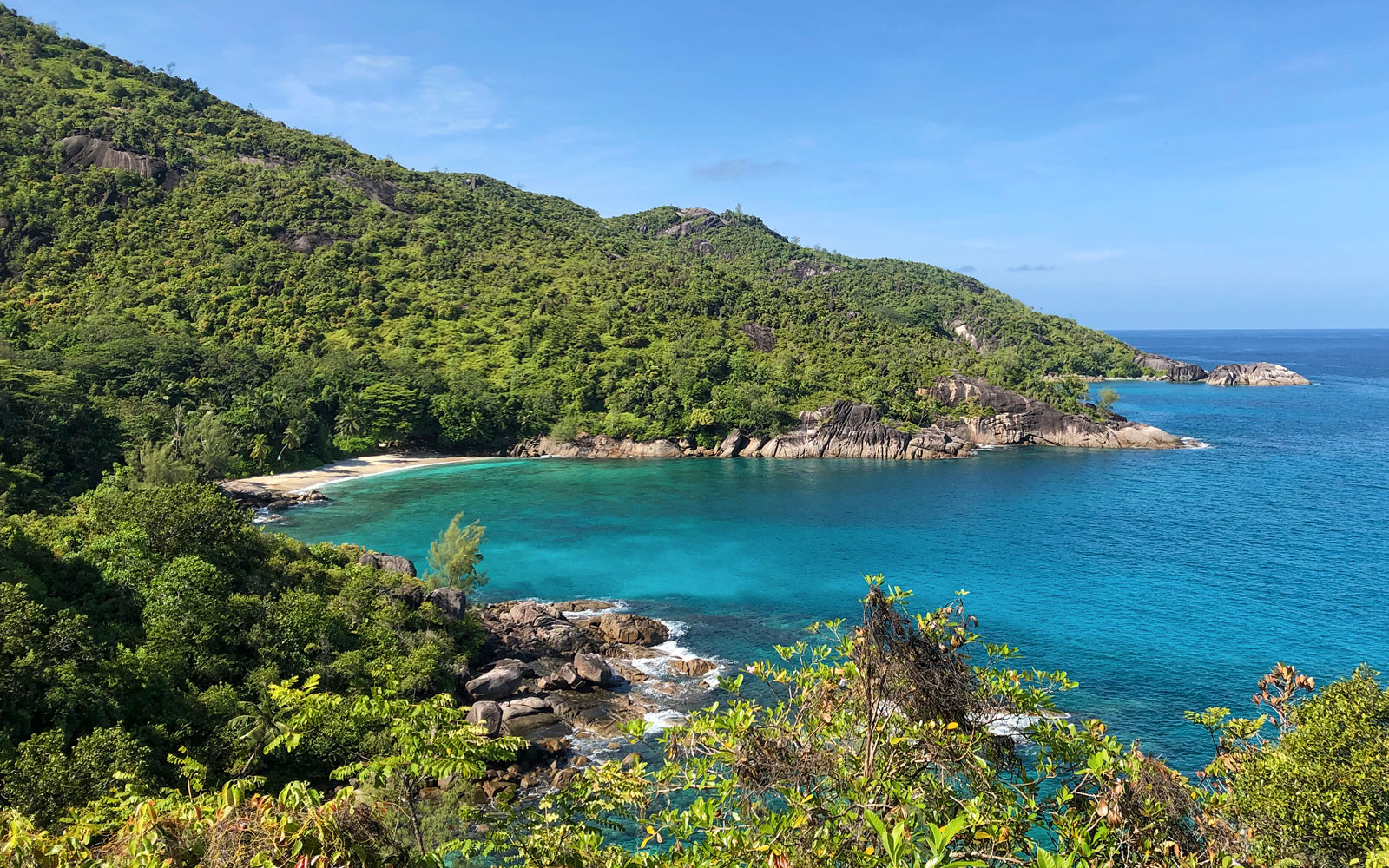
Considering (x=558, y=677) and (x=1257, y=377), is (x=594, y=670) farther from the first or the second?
(x=1257, y=377)

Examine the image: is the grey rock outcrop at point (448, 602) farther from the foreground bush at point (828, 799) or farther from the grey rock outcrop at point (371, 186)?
the grey rock outcrop at point (371, 186)

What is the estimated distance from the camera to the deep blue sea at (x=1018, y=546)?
32875 mm

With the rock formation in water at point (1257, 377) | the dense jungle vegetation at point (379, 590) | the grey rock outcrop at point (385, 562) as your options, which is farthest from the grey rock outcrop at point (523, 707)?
the rock formation in water at point (1257, 377)

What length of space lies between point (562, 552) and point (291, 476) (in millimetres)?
33766

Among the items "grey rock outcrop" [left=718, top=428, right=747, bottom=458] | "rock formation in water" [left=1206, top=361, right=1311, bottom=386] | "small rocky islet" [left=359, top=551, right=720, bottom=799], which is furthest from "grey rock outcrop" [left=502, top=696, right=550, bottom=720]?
"rock formation in water" [left=1206, top=361, right=1311, bottom=386]

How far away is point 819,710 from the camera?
28.7ft

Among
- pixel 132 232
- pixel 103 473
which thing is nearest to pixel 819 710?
pixel 103 473

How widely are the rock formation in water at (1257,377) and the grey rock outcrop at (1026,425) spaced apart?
276ft

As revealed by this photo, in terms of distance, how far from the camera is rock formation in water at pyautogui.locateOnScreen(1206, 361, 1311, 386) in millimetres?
152500

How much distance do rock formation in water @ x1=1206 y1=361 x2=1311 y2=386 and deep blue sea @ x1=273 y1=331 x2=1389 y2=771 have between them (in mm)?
77219

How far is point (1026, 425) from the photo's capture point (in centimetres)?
9219

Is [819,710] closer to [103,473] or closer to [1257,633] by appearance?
[1257,633]

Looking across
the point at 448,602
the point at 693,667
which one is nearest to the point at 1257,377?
the point at 693,667

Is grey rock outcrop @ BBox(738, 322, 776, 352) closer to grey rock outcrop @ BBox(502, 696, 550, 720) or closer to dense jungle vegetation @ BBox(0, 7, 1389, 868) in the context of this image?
dense jungle vegetation @ BBox(0, 7, 1389, 868)
